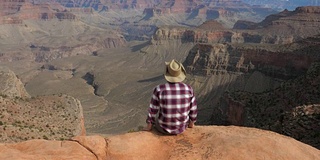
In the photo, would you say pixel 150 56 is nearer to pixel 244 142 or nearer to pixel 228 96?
pixel 228 96

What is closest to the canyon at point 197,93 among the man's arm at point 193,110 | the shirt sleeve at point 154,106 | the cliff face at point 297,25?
the cliff face at point 297,25

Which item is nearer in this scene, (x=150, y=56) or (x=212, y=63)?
(x=212, y=63)

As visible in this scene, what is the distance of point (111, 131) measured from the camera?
75188 mm

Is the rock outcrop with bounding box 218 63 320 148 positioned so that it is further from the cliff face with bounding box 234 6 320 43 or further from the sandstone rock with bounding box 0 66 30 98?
the cliff face with bounding box 234 6 320 43

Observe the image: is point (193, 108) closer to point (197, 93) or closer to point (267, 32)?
point (197, 93)

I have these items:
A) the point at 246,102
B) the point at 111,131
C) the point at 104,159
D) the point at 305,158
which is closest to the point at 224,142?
the point at 305,158

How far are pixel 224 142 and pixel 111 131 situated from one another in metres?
64.5

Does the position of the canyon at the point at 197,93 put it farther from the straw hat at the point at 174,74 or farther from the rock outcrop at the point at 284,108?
the straw hat at the point at 174,74

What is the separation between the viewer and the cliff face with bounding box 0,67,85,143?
3702cm

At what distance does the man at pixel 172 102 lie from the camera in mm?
12766

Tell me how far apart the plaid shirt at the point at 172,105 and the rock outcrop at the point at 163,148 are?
0.72 metres

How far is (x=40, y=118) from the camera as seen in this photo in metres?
46.2

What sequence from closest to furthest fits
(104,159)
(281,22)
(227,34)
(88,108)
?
(104,159) → (88,108) → (227,34) → (281,22)

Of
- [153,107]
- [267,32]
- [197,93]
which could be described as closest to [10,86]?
[197,93]
